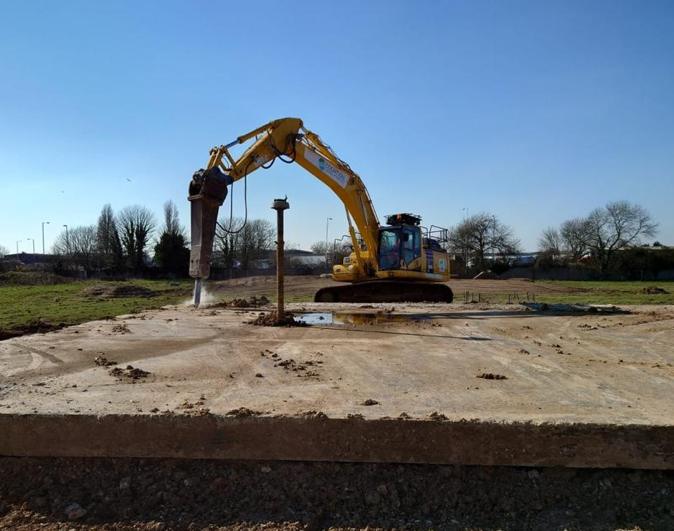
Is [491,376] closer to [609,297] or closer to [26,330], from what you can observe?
[26,330]

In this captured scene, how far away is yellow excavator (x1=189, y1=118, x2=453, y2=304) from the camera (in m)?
12.2

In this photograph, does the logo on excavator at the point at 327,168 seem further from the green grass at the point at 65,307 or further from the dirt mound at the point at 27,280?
the dirt mound at the point at 27,280

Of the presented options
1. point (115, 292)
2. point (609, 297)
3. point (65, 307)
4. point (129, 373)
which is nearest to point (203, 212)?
point (129, 373)

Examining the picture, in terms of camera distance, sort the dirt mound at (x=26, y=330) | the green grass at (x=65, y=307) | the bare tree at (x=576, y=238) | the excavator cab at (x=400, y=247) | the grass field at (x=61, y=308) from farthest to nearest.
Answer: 1. the bare tree at (x=576, y=238)
2. the excavator cab at (x=400, y=247)
3. the green grass at (x=65, y=307)
4. the grass field at (x=61, y=308)
5. the dirt mound at (x=26, y=330)

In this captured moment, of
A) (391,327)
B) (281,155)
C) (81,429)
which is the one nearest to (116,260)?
(281,155)

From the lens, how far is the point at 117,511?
2.77 meters

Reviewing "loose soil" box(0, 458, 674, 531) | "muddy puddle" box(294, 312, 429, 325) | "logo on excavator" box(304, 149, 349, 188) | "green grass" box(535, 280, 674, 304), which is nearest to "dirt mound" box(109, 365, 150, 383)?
"loose soil" box(0, 458, 674, 531)

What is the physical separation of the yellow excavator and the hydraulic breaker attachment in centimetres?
167

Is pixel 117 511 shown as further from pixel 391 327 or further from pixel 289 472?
pixel 391 327

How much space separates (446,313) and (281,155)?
227 inches

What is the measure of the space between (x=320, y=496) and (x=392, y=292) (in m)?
13.0

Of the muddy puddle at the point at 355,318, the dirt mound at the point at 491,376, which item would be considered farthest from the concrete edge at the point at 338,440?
the muddy puddle at the point at 355,318

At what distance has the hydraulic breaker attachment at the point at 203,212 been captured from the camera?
9641 mm

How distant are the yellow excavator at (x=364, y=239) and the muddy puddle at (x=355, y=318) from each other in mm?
3938
